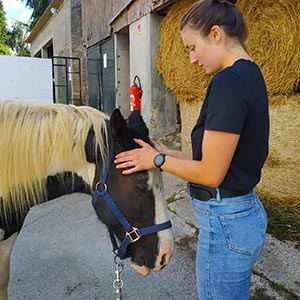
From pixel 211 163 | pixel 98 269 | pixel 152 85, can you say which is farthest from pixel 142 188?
pixel 152 85

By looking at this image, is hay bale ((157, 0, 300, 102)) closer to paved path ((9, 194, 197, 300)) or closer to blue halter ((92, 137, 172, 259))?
paved path ((9, 194, 197, 300))

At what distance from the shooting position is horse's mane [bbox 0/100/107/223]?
1209 mm

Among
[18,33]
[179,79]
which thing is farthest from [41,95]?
[18,33]

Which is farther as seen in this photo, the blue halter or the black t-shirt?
the blue halter

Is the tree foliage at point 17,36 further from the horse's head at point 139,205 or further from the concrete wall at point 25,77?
the horse's head at point 139,205

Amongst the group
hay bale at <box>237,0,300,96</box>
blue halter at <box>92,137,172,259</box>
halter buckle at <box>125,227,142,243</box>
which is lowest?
halter buckle at <box>125,227,142,243</box>

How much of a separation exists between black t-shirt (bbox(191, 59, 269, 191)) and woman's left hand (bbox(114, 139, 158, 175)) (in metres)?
0.15

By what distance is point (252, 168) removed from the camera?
3.25 ft

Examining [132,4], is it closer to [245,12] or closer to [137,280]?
[245,12]

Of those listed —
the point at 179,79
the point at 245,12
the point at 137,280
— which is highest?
the point at 245,12

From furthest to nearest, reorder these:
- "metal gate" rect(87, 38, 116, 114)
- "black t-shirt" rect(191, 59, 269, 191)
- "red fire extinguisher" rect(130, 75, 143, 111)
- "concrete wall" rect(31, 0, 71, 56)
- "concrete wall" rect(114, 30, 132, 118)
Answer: "concrete wall" rect(31, 0, 71, 56) → "metal gate" rect(87, 38, 116, 114) → "concrete wall" rect(114, 30, 132, 118) → "red fire extinguisher" rect(130, 75, 143, 111) → "black t-shirt" rect(191, 59, 269, 191)

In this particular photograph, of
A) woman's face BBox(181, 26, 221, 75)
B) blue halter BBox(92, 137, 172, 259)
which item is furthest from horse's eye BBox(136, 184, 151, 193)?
woman's face BBox(181, 26, 221, 75)

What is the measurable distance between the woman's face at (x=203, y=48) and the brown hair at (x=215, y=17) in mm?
17

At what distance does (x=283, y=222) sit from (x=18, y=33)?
31.0m
